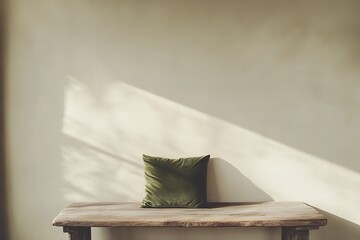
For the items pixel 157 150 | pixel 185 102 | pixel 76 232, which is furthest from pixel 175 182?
pixel 76 232

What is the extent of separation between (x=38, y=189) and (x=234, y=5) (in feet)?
7.66

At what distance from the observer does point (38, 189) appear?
3.68 meters

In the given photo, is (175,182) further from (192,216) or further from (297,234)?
(297,234)

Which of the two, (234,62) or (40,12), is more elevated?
(40,12)

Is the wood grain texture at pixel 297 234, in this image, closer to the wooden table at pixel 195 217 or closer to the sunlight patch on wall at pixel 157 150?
the wooden table at pixel 195 217

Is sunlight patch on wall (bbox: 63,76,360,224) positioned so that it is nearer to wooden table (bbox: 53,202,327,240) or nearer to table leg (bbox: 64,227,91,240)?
wooden table (bbox: 53,202,327,240)

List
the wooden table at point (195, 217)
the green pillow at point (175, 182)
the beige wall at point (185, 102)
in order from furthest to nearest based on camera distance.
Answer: the beige wall at point (185, 102)
the green pillow at point (175, 182)
the wooden table at point (195, 217)

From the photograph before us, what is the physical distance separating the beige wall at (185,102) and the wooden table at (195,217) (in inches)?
11.0

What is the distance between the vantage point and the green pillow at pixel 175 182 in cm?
343

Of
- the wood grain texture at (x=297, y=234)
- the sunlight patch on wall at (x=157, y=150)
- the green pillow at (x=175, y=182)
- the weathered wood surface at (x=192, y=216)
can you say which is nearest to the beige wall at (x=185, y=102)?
the sunlight patch on wall at (x=157, y=150)

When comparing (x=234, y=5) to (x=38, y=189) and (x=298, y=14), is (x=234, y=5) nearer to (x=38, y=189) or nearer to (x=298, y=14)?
(x=298, y=14)

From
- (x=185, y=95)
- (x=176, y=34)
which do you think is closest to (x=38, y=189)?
(x=185, y=95)

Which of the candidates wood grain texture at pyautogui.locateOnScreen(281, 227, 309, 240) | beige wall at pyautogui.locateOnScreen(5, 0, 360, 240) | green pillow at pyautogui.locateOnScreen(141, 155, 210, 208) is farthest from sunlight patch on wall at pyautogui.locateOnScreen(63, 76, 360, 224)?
wood grain texture at pyautogui.locateOnScreen(281, 227, 309, 240)

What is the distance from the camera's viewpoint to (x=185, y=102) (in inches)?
143
